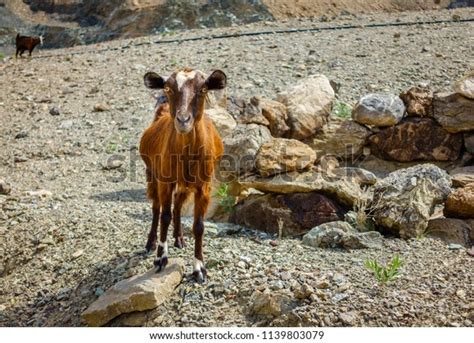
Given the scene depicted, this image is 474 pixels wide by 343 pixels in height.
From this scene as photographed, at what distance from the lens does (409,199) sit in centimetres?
751

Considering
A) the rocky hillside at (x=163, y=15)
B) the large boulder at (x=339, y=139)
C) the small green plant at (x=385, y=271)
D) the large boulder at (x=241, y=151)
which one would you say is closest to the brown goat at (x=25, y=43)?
the rocky hillside at (x=163, y=15)

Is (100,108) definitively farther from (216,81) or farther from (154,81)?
(216,81)

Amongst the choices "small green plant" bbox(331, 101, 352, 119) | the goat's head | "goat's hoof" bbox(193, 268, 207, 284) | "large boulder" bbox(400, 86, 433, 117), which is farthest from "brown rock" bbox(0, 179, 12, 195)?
"large boulder" bbox(400, 86, 433, 117)

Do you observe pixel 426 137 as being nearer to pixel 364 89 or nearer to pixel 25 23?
pixel 364 89

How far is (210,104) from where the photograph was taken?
1083 cm

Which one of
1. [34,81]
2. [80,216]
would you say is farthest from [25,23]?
[80,216]

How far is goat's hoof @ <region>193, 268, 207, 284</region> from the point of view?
21.1ft

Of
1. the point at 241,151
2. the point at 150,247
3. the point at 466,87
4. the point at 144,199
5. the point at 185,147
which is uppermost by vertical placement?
the point at 466,87

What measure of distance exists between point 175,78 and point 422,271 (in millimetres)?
3059

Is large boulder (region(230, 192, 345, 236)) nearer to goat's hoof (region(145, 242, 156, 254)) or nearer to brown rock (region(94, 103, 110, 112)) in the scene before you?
goat's hoof (region(145, 242, 156, 254))

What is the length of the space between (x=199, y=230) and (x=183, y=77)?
5.21ft

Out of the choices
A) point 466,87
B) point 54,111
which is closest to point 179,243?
point 466,87

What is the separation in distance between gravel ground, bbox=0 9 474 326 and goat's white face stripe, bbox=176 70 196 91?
1979mm

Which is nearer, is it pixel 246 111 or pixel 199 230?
pixel 199 230
